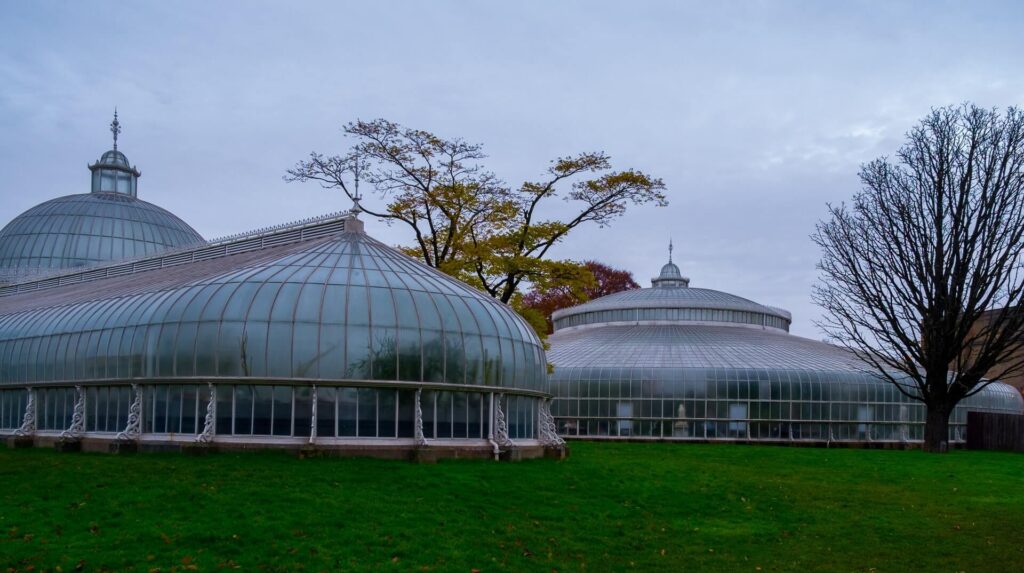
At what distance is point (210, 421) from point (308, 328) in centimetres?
360

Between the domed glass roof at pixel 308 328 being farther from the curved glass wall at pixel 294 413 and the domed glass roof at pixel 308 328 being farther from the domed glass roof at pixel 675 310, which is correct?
the domed glass roof at pixel 675 310

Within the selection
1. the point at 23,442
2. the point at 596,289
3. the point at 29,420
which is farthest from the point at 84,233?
the point at 596,289

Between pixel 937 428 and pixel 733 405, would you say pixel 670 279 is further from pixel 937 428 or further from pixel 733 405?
pixel 937 428

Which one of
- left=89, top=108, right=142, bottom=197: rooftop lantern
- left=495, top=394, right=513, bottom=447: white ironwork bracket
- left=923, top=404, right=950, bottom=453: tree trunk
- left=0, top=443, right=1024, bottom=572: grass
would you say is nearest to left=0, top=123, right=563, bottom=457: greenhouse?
left=495, top=394, right=513, bottom=447: white ironwork bracket

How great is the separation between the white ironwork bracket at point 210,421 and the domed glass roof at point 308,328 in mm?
563

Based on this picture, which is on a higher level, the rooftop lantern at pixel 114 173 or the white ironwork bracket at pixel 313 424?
the rooftop lantern at pixel 114 173

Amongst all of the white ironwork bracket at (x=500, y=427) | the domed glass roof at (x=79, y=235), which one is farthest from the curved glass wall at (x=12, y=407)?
the domed glass roof at (x=79, y=235)

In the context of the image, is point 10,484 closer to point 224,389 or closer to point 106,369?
point 224,389

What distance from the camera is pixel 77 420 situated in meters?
31.6

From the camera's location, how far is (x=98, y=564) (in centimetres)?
1647

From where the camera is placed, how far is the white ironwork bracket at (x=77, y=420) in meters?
31.0

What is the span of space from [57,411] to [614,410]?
31989 mm

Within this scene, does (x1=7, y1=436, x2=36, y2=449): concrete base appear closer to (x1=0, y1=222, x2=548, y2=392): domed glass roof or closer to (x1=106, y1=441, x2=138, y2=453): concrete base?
(x1=0, y1=222, x2=548, y2=392): domed glass roof

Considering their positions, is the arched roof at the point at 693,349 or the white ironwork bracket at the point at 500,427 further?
the arched roof at the point at 693,349
